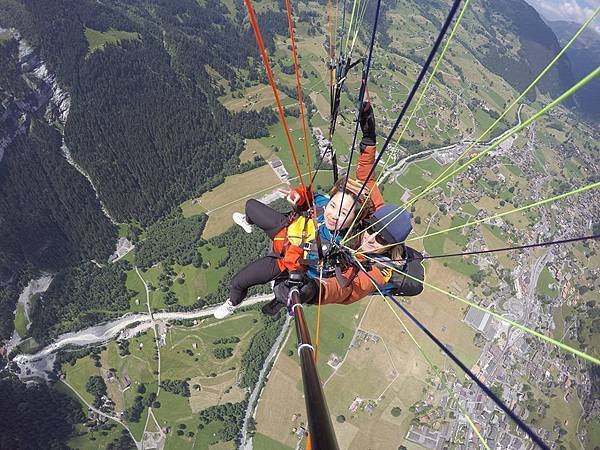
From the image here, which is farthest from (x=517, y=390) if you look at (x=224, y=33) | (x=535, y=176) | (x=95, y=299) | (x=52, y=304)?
(x=224, y=33)

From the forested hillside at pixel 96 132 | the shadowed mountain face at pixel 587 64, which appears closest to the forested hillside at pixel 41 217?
the forested hillside at pixel 96 132

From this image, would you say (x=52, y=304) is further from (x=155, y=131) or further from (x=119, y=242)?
(x=155, y=131)

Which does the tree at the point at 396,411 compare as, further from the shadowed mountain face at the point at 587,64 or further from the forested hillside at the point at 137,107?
the shadowed mountain face at the point at 587,64

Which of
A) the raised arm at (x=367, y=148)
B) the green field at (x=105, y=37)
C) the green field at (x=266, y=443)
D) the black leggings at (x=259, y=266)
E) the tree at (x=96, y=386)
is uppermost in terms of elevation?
the raised arm at (x=367, y=148)

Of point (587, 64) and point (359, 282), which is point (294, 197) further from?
point (587, 64)

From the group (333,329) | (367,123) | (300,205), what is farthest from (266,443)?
(367,123)

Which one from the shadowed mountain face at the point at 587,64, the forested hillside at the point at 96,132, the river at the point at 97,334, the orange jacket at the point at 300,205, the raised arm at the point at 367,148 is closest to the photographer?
the orange jacket at the point at 300,205
